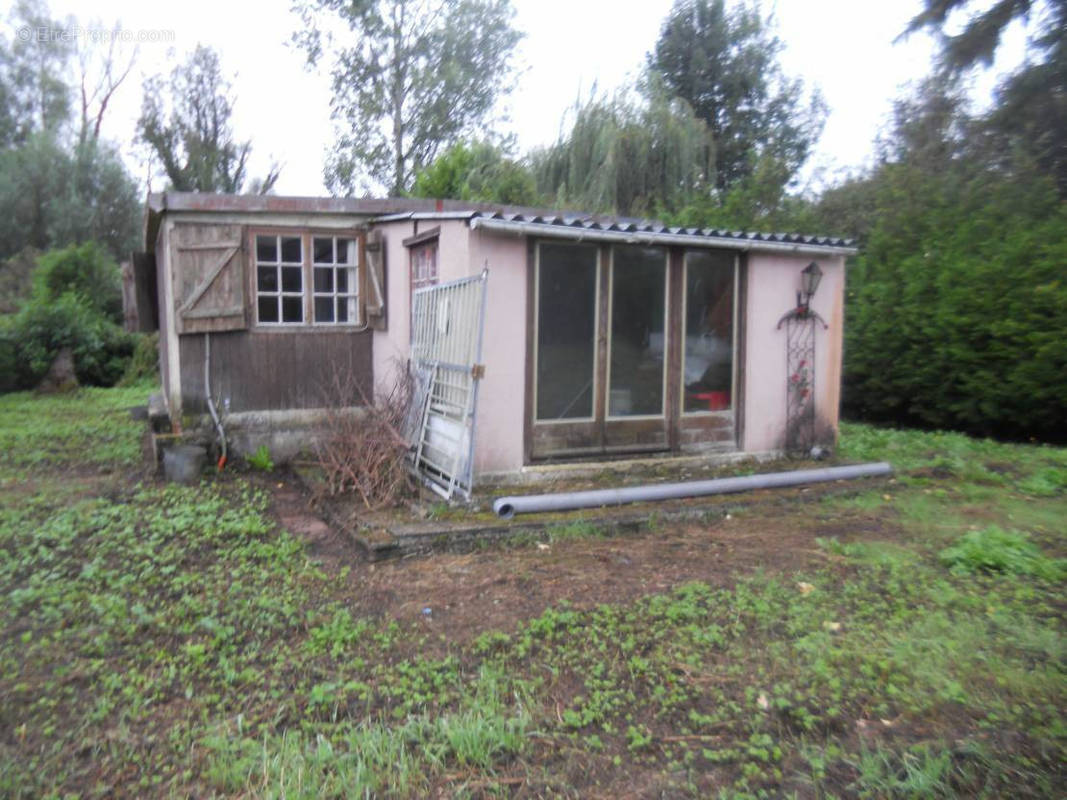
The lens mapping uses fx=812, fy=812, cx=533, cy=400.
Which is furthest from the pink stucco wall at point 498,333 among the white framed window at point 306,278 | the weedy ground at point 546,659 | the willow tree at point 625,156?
the willow tree at point 625,156

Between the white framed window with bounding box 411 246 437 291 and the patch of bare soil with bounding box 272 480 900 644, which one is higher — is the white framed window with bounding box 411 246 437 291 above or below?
above

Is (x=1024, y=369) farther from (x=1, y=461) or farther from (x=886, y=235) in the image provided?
(x=1, y=461)

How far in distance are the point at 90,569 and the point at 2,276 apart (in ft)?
74.2

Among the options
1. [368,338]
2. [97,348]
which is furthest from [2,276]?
[368,338]

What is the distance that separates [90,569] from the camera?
5.24 m

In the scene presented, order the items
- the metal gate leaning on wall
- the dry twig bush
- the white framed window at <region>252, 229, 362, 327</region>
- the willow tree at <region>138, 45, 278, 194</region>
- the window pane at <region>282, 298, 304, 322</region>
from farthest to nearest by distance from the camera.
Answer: the willow tree at <region>138, 45, 278, 194</region>, the window pane at <region>282, 298, 304, 322</region>, the white framed window at <region>252, 229, 362, 327</region>, the dry twig bush, the metal gate leaning on wall

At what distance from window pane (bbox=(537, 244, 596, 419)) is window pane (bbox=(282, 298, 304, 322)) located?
298 cm

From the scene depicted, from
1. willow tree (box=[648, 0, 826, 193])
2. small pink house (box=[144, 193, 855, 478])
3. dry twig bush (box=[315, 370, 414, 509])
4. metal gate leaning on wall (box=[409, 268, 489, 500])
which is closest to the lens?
metal gate leaning on wall (box=[409, 268, 489, 500])

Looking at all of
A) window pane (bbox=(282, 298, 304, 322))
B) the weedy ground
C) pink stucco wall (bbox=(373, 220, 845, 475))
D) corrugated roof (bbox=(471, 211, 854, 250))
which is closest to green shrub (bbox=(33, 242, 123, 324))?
window pane (bbox=(282, 298, 304, 322))

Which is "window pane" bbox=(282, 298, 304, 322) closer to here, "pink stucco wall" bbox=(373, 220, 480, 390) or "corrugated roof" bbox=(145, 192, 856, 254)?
"pink stucco wall" bbox=(373, 220, 480, 390)

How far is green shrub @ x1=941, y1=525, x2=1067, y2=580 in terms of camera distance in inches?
197

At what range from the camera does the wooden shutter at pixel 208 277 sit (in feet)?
26.3

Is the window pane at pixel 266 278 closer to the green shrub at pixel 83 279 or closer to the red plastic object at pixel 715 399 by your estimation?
the red plastic object at pixel 715 399

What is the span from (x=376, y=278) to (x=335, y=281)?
487 millimetres
